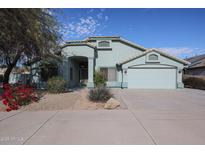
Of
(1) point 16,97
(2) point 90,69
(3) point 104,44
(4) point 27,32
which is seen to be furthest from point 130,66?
(1) point 16,97

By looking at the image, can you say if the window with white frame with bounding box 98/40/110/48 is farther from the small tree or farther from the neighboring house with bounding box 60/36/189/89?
the small tree

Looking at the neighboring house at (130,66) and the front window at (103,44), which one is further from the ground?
the front window at (103,44)

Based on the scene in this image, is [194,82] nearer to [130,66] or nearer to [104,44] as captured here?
[130,66]

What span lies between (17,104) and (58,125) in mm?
4481

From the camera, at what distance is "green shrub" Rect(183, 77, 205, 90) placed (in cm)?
1889

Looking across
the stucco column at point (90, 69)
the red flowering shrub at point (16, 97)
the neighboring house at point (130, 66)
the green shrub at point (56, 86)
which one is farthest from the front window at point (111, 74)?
the red flowering shrub at point (16, 97)

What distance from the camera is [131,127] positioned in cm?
540

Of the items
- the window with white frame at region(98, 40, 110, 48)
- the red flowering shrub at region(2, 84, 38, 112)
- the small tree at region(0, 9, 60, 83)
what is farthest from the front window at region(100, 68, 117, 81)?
the red flowering shrub at region(2, 84, 38, 112)

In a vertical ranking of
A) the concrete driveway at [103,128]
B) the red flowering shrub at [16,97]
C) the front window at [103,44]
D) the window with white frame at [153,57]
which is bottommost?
the concrete driveway at [103,128]

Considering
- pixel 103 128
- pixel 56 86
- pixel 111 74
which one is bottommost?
pixel 103 128

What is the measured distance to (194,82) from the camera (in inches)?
807

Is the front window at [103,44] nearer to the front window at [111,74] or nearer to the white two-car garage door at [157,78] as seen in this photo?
the front window at [111,74]

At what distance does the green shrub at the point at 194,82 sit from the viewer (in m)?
18.9

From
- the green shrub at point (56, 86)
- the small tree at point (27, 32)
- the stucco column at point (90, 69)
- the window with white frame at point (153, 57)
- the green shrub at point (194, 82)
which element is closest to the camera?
the small tree at point (27, 32)
